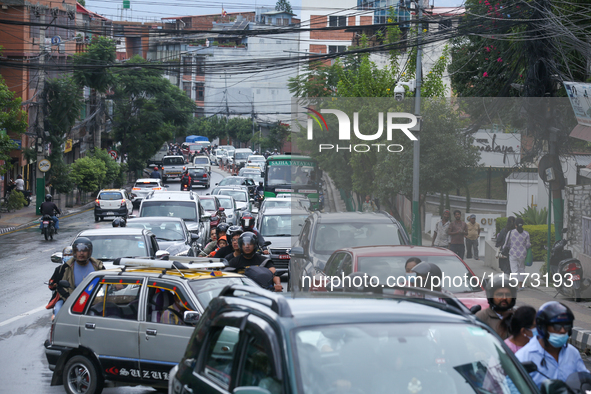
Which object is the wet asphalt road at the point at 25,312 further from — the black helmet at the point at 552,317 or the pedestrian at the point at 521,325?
the black helmet at the point at 552,317

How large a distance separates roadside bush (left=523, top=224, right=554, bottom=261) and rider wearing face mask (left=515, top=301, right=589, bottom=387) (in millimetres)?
15320

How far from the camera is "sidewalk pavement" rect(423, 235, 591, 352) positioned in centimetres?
1152

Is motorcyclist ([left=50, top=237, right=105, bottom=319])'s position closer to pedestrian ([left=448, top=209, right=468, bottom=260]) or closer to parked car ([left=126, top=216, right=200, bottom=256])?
parked car ([left=126, top=216, right=200, bottom=256])

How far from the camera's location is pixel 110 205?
33406 millimetres

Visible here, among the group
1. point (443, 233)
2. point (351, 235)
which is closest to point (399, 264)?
point (351, 235)

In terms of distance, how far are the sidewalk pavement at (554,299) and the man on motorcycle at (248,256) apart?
15.8 ft

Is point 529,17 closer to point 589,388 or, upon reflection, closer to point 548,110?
point 548,110

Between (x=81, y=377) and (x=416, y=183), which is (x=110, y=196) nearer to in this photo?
(x=416, y=183)

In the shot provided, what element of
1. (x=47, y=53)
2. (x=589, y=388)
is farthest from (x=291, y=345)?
(x=47, y=53)

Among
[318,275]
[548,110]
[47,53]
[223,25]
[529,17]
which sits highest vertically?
[223,25]

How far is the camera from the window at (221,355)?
399 cm

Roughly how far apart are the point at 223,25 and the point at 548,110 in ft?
305

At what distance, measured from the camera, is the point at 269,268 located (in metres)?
9.55

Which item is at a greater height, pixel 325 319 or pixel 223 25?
pixel 223 25
